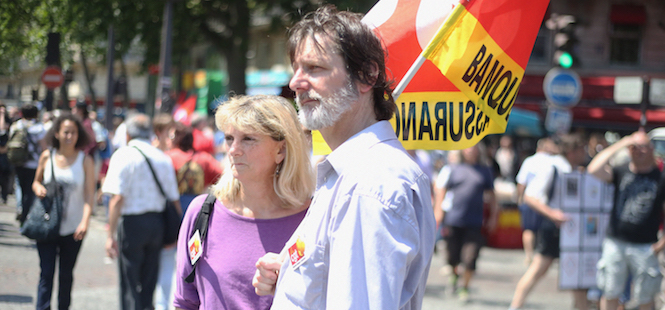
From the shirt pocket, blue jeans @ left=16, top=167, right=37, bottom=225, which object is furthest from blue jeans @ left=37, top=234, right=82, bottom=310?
the shirt pocket

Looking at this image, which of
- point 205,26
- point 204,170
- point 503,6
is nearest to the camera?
point 503,6

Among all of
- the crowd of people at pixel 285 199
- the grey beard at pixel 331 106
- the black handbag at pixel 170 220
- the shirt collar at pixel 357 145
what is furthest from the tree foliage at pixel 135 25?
the shirt collar at pixel 357 145

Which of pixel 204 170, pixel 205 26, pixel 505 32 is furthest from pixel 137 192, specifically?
pixel 205 26

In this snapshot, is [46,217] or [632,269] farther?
[632,269]

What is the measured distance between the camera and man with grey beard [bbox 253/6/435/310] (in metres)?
1.77

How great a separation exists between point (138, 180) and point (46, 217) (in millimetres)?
787

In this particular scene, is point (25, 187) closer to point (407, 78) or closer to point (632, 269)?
point (407, 78)

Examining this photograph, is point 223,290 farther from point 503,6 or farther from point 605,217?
point 605,217

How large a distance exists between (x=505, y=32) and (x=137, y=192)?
3.94m

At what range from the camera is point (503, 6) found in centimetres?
267

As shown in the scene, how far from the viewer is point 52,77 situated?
4.95 m

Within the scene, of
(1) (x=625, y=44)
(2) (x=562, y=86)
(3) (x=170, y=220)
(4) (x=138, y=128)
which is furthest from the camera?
(1) (x=625, y=44)

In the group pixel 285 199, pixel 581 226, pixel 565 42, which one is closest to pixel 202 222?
pixel 285 199

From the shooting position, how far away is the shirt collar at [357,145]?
6.47 feet
